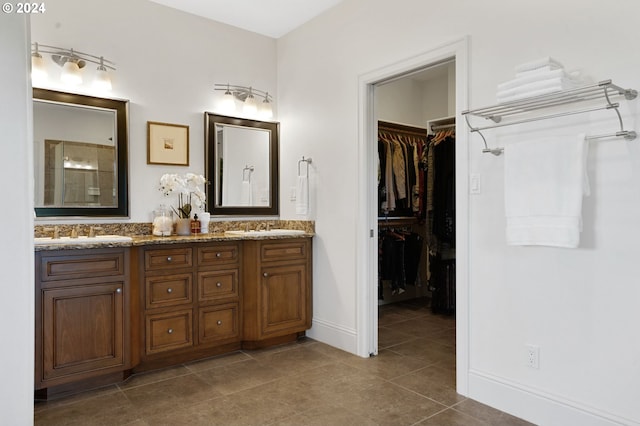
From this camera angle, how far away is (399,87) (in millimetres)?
5215

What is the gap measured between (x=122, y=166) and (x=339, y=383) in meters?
2.26

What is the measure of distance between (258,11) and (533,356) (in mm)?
3242

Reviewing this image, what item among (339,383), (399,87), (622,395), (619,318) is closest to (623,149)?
(619,318)

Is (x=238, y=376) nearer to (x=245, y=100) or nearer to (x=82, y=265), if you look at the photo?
(x=82, y=265)

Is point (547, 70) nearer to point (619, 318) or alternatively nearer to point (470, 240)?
point (470, 240)

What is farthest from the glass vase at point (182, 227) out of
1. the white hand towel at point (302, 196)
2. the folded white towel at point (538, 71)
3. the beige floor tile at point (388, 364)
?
the folded white towel at point (538, 71)

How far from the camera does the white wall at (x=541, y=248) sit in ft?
6.53

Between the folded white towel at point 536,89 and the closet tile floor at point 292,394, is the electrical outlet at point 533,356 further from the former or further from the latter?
the folded white towel at point 536,89

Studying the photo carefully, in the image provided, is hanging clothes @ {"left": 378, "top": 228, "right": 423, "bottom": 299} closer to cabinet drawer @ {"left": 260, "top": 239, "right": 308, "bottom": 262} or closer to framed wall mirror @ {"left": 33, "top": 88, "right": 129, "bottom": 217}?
cabinet drawer @ {"left": 260, "top": 239, "right": 308, "bottom": 262}

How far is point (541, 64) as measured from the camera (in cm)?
208

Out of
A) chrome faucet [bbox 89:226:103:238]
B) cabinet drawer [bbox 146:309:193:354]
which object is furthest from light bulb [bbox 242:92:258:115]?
cabinet drawer [bbox 146:309:193:354]

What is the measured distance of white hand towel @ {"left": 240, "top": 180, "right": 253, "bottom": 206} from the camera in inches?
158

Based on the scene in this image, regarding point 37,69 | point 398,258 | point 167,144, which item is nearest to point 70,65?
point 37,69

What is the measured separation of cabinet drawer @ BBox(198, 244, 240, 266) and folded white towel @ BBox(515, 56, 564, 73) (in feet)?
7.51
